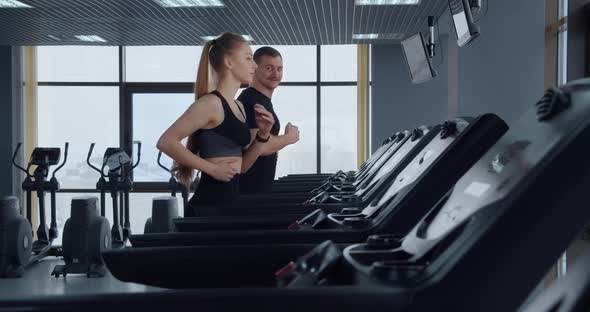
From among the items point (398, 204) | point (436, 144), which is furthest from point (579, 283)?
point (436, 144)

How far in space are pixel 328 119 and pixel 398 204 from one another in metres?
8.74

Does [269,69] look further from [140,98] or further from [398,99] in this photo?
[140,98]

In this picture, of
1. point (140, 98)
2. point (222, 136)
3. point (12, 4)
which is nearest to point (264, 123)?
point (222, 136)

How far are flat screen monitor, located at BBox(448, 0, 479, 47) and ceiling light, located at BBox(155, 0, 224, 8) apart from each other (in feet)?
12.2

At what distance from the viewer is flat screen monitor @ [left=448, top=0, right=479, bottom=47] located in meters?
2.92

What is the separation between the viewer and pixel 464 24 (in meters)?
3.13

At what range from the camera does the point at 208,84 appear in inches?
106

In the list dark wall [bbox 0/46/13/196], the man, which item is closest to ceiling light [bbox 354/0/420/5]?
the man

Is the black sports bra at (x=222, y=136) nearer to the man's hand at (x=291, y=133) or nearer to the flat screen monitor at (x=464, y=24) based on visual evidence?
the man's hand at (x=291, y=133)

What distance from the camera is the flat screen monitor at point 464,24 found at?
9.59 ft

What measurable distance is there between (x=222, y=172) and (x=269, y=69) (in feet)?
3.52

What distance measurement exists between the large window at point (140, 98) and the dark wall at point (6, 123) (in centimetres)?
43

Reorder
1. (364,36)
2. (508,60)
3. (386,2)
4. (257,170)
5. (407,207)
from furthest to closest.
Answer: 1. (364,36)
2. (386,2)
3. (508,60)
4. (257,170)
5. (407,207)

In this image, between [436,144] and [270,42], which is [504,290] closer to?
[436,144]
